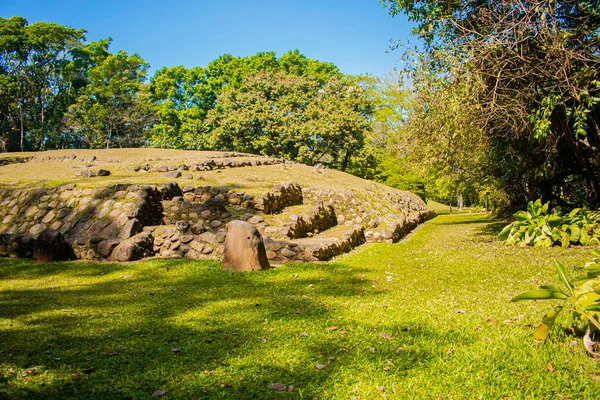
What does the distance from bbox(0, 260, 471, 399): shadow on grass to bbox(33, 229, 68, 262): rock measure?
2831mm

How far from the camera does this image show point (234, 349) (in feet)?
13.9

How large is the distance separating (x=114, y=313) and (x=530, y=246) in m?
9.68

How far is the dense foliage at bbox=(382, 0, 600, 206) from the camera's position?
375 inches

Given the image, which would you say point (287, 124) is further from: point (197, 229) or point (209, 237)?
point (209, 237)

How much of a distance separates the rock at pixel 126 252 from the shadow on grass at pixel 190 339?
2.26 metres

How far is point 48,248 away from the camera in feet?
34.0

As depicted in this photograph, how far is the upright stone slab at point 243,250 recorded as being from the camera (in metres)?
8.77

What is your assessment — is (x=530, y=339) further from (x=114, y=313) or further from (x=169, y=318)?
(x=114, y=313)

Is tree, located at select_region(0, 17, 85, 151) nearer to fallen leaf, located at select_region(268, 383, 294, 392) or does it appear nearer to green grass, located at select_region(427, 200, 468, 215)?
green grass, located at select_region(427, 200, 468, 215)

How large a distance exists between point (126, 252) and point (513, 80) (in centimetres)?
1043

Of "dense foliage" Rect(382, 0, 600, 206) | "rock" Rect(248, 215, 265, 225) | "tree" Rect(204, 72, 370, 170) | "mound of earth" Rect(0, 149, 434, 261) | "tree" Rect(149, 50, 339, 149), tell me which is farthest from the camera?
"tree" Rect(149, 50, 339, 149)

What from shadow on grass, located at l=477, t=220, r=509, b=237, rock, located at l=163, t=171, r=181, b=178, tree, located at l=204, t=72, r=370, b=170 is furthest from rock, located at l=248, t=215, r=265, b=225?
tree, located at l=204, t=72, r=370, b=170

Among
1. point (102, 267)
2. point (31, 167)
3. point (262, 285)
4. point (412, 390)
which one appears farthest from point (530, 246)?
point (31, 167)

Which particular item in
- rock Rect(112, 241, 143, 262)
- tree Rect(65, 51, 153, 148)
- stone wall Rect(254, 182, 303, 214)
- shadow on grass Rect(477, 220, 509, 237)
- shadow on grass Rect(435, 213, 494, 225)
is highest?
tree Rect(65, 51, 153, 148)
